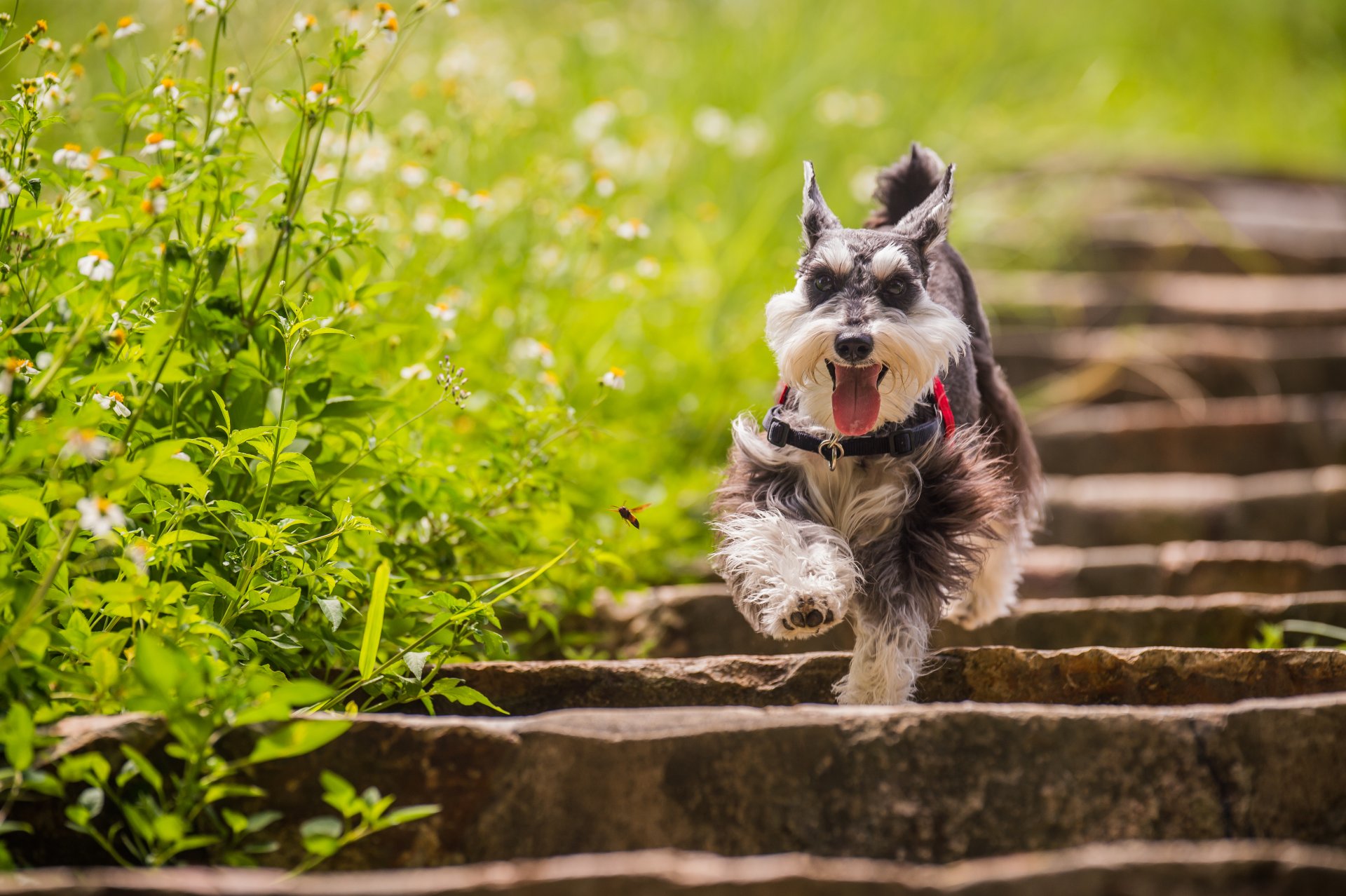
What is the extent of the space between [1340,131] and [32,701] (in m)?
11.0

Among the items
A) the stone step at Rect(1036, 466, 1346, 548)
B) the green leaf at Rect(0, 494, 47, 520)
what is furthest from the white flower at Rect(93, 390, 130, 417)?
the stone step at Rect(1036, 466, 1346, 548)

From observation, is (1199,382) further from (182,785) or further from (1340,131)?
(1340,131)

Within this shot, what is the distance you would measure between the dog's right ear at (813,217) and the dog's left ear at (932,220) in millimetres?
154

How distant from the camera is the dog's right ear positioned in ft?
7.83

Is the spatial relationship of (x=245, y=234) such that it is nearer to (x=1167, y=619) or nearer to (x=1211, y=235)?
(x=1167, y=619)

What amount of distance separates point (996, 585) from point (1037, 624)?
0.19 meters

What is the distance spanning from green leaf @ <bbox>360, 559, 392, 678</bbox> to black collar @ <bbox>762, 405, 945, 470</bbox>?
92 cm

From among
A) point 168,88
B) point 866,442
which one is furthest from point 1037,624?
point 168,88

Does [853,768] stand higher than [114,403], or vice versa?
[114,403]

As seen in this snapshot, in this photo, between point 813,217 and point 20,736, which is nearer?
point 20,736

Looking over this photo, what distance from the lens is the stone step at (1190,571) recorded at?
11.4 ft

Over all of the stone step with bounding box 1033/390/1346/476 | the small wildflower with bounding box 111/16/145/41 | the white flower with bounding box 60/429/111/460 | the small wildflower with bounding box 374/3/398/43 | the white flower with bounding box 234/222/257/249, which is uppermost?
the stone step with bounding box 1033/390/1346/476

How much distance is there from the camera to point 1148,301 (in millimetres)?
6301

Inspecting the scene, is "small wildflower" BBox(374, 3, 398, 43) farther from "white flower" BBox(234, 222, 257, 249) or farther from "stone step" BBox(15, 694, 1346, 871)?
"stone step" BBox(15, 694, 1346, 871)
